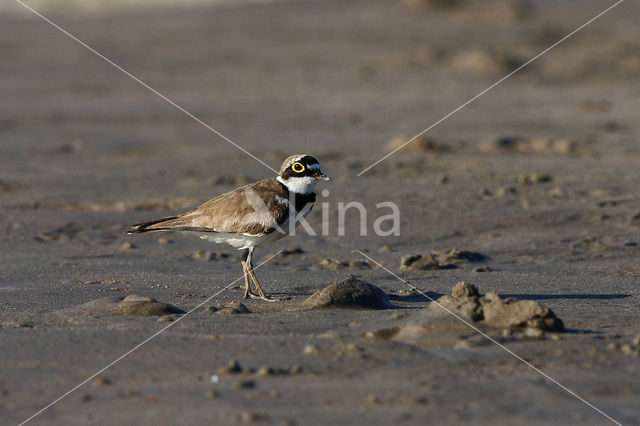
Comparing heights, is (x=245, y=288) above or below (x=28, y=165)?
below

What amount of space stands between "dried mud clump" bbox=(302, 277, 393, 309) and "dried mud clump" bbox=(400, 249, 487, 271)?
4.29 feet

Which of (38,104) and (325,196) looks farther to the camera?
(38,104)

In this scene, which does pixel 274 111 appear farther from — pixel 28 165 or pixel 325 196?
pixel 325 196

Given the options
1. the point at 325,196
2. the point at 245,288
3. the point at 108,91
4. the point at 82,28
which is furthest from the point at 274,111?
the point at 82,28

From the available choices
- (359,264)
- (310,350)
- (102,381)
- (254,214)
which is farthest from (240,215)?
(102,381)

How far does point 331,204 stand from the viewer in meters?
8.78

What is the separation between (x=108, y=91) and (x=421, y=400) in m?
13.8

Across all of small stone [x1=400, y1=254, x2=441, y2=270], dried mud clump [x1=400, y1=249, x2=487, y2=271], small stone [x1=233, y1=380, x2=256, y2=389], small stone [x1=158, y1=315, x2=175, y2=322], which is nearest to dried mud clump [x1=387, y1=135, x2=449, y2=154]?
dried mud clump [x1=400, y1=249, x2=487, y2=271]

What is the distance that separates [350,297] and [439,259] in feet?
5.80

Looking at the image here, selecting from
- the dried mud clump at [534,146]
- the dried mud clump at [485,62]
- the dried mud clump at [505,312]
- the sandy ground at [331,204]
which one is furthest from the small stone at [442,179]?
Result: the dried mud clump at [485,62]

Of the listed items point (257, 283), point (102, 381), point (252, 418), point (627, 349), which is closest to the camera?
point (252, 418)

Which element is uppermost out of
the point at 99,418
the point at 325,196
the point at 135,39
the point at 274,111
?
the point at 135,39

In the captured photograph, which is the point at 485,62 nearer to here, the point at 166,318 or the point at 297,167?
the point at 297,167

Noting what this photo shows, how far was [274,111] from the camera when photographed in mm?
14391
